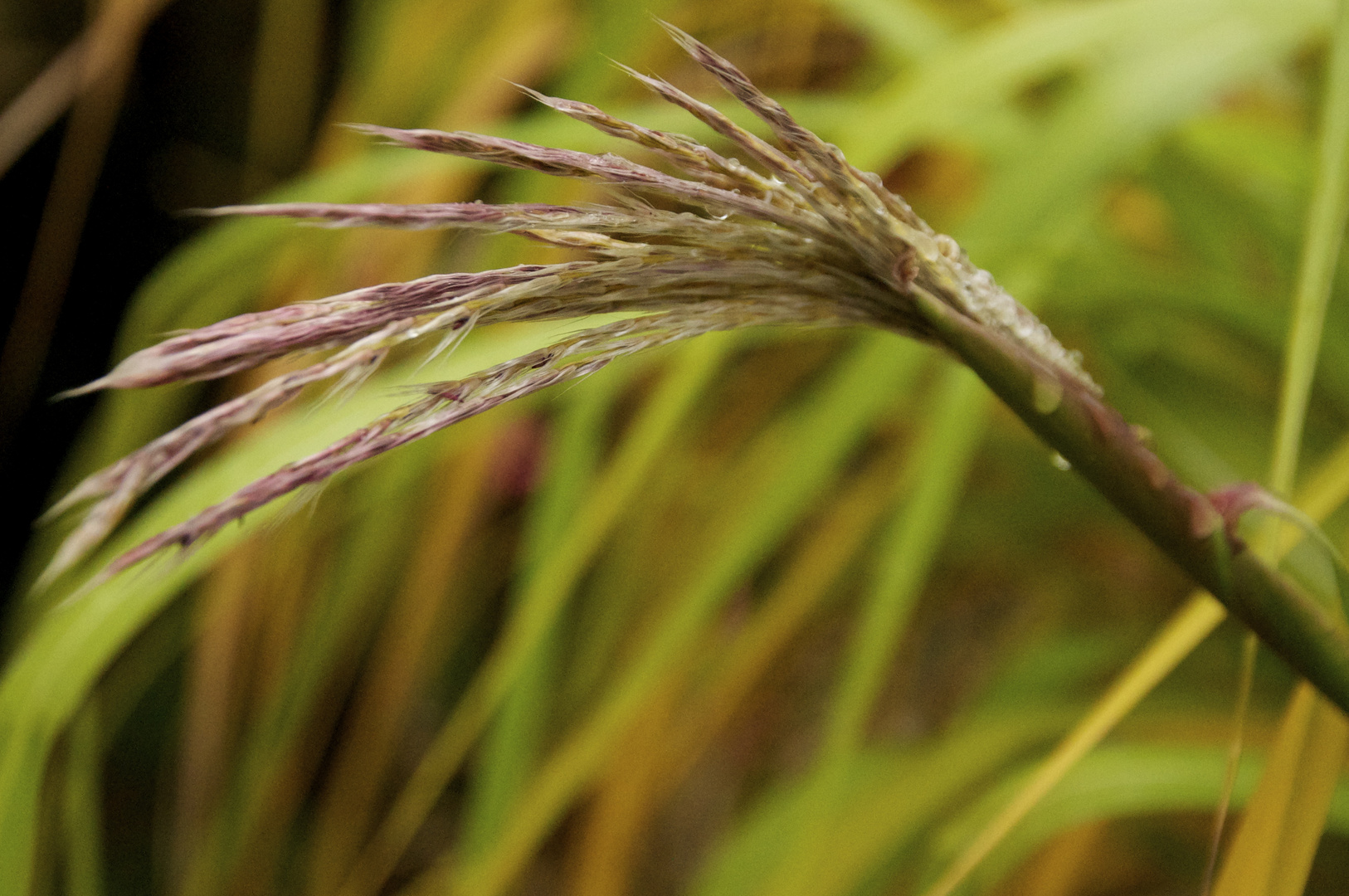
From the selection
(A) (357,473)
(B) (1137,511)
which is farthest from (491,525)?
(B) (1137,511)

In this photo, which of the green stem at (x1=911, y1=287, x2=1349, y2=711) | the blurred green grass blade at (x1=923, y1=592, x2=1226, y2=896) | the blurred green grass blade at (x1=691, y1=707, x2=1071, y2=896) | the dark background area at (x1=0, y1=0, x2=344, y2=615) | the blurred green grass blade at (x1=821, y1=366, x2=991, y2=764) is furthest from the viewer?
the dark background area at (x1=0, y1=0, x2=344, y2=615)

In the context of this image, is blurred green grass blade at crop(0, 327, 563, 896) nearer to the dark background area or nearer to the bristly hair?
the bristly hair

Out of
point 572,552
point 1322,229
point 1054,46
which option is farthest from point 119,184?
point 1322,229

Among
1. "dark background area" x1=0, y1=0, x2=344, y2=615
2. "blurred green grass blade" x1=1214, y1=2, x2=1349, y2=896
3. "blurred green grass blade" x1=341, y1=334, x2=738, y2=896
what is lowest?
"blurred green grass blade" x1=1214, y1=2, x2=1349, y2=896

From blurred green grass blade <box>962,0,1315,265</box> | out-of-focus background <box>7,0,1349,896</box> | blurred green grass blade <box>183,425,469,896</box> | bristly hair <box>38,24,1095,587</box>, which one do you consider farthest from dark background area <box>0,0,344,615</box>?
bristly hair <box>38,24,1095,587</box>

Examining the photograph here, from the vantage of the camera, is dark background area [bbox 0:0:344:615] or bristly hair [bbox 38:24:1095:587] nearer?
bristly hair [bbox 38:24:1095:587]

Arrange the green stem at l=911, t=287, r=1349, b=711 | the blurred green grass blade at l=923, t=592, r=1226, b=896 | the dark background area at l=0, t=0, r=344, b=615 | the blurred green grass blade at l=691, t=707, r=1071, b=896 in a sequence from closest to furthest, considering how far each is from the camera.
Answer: the green stem at l=911, t=287, r=1349, b=711 → the blurred green grass blade at l=923, t=592, r=1226, b=896 → the blurred green grass blade at l=691, t=707, r=1071, b=896 → the dark background area at l=0, t=0, r=344, b=615

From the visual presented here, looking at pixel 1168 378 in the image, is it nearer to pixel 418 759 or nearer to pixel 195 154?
pixel 418 759

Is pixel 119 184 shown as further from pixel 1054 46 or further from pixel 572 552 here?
pixel 1054 46
